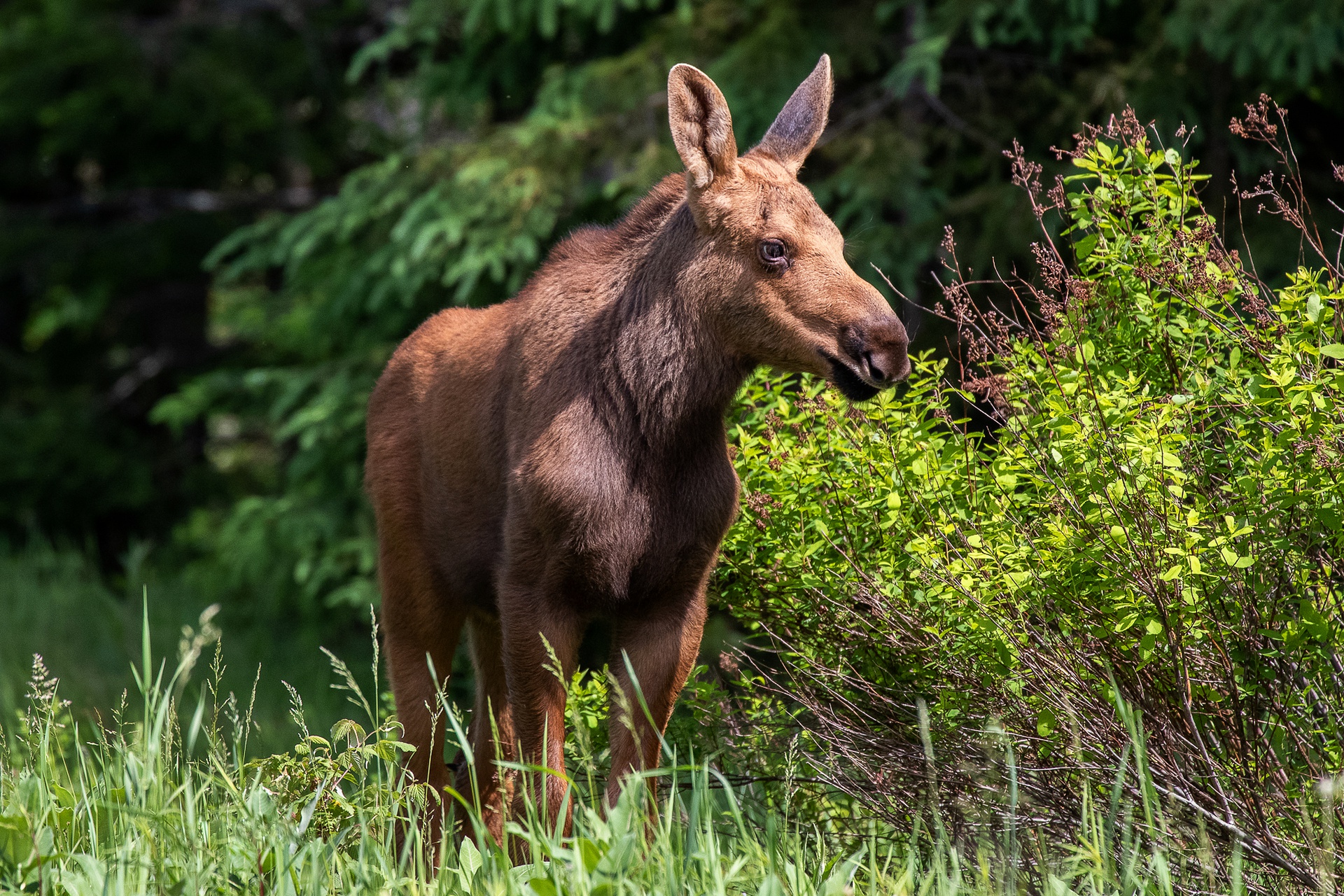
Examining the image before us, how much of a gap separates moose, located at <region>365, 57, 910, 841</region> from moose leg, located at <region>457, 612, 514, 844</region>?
0.44m

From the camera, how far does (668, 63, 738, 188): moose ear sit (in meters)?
4.18

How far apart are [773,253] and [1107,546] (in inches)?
53.4

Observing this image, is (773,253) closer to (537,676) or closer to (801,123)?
(801,123)

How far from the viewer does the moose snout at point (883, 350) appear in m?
3.88

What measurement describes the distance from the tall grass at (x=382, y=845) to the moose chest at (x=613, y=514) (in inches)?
28.1

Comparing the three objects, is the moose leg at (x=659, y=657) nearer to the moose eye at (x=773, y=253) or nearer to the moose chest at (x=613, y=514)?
the moose chest at (x=613, y=514)

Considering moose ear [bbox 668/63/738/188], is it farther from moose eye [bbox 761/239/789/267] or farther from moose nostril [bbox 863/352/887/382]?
moose nostril [bbox 863/352/887/382]

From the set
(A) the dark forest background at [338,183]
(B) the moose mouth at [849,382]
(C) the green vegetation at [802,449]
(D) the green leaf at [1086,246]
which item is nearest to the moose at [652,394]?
(B) the moose mouth at [849,382]

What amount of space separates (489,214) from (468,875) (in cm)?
514

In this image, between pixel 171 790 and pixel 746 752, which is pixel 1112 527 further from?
pixel 171 790

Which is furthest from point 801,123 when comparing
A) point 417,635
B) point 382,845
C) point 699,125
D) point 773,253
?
point 382,845

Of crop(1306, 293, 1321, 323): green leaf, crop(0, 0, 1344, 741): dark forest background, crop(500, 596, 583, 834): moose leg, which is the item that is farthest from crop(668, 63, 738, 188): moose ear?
crop(1306, 293, 1321, 323): green leaf

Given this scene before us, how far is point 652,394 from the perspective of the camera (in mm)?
4219

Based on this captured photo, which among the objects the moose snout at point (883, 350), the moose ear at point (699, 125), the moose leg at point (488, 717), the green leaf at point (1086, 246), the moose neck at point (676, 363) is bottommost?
the moose leg at point (488, 717)
